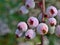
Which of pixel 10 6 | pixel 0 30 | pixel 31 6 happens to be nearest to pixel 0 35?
pixel 0 30

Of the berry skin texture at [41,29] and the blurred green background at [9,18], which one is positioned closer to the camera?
the berry skin texture at [41,29]

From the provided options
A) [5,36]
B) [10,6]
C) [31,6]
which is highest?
[31,6]

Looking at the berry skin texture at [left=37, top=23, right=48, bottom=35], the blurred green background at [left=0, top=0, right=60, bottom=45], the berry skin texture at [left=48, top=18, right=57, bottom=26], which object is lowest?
the blurred green background at [left=0, top=0, right=60, bottom=45]

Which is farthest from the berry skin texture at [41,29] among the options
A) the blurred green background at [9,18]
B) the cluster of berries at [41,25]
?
the blurred green background at [9,18]

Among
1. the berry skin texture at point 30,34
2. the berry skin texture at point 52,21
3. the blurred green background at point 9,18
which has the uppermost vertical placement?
the berry skin texture at point 52,21

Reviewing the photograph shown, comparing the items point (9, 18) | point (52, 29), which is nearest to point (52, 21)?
point (52, 29)

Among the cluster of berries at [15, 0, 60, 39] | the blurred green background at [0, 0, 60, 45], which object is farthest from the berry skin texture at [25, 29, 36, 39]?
the blurred green background at [0, 0, 60, 45]

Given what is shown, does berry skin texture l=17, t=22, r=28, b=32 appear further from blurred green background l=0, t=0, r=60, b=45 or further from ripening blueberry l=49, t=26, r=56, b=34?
blurred green background l=0, t=0, r=60, b=45

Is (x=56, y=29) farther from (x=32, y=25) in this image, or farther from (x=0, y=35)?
(x=0, y=35)

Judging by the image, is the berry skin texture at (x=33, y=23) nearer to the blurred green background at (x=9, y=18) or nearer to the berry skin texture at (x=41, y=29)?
the berry skin texture at (x=41, y=29)

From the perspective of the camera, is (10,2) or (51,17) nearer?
(51,17)

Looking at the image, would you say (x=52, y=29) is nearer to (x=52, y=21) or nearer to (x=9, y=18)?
(x=52, y=21)
